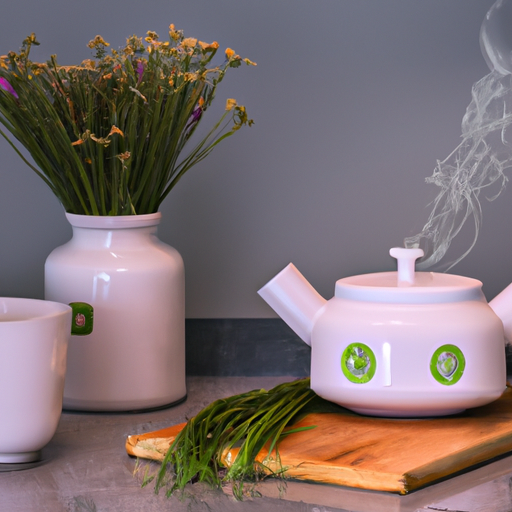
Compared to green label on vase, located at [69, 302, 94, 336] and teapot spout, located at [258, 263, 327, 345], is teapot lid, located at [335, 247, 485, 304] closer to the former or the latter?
teapot spout, located at [258, 263, 327, 345]

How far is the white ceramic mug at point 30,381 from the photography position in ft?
2.38

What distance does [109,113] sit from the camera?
95 cm

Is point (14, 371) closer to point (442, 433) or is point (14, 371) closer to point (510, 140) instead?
point (442, 433)

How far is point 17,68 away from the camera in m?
0.91

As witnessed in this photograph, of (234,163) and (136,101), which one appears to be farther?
(234,163)

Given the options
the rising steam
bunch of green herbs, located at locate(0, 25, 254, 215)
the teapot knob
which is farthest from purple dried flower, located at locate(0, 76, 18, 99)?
the rising steam

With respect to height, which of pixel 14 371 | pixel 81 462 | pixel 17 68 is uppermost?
pixel 17 68

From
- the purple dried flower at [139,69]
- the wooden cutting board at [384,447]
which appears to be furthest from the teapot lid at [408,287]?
the purple dried flower at [139,69]

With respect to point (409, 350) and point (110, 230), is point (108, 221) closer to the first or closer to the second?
point (110, 230)

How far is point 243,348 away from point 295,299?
1.03 feet

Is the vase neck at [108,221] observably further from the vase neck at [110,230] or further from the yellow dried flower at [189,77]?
the yellow dried flower at [189,77]

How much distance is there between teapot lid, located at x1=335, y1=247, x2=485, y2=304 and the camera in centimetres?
Result: 83

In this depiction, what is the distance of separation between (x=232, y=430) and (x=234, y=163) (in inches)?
19.8

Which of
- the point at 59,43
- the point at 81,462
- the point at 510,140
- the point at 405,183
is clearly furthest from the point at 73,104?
the point at 510,140
